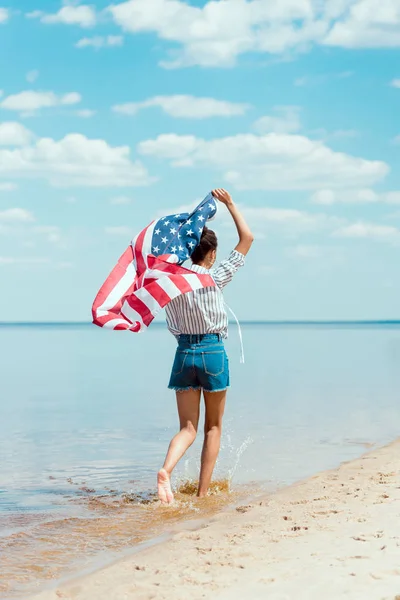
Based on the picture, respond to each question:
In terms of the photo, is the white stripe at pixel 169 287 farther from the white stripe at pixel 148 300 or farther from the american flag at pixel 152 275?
the white stripe at pixel 148 300

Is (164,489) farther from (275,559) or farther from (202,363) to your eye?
(275,559)

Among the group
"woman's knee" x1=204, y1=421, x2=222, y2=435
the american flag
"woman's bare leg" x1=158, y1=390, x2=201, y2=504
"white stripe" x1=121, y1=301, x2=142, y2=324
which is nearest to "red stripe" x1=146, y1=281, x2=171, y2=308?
the american flag

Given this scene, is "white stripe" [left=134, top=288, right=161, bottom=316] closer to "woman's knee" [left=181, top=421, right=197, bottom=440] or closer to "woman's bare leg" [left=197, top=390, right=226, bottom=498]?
"woman's bare leg" [left=197, top=390, right=226, bottom=498]

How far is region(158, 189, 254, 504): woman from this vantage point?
6391 mm

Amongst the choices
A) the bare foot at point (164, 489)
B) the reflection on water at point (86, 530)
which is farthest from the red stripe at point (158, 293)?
the reflection on water at point (86, 530)

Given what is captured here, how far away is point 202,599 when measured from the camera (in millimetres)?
3877

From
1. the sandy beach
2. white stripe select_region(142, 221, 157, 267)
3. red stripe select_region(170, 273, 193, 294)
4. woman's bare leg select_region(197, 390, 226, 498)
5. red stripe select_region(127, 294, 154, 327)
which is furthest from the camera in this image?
white stripe select_region(142, 221, 157, 267)

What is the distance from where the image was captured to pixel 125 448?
995cm

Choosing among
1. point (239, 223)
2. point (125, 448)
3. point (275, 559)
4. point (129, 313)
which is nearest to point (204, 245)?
point (239, 223)

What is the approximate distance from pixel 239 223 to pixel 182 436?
178 centimetres

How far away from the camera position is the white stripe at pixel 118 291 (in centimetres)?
659

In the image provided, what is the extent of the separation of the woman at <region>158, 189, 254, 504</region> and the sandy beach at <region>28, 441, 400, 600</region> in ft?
2.56

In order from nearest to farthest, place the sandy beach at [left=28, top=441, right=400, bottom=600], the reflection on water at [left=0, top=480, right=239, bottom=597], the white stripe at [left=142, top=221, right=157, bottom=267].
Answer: the sandy beach at [left=28, top=441, right=400, bottom=600]
the reflection on water at [left=0, top=480, right=239, bottom=597]
the white stripe at [left=142, top=221, right=157, bottom=267]

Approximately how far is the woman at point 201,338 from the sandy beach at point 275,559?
30.8 inches
